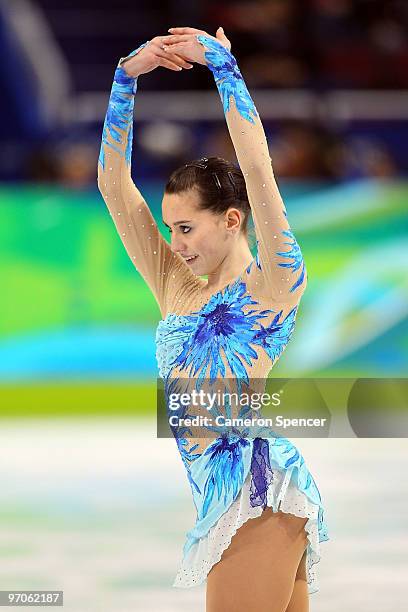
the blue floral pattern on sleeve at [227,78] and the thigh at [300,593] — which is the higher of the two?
the blue floral pattern on sleeve at [227,78]

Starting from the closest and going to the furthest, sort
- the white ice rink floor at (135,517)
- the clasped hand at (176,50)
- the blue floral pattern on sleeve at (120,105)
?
the clasped hand at (176,50) < the blue floral pattern on sleeve at (120,105) < the white ice rink floor at (135,517)

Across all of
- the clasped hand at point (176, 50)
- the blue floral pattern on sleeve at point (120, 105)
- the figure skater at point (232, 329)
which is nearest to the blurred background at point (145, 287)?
the figure skater at point (232, 329)

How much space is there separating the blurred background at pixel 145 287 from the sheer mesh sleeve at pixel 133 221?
0.95 metres

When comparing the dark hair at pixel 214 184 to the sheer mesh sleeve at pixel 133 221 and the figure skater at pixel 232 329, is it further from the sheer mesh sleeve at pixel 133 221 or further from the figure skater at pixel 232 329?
the sheer mesh sleeve at pixel 133 221

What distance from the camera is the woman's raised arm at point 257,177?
1917 millimetres

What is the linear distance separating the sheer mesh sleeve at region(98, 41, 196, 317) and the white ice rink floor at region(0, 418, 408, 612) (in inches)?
37.4

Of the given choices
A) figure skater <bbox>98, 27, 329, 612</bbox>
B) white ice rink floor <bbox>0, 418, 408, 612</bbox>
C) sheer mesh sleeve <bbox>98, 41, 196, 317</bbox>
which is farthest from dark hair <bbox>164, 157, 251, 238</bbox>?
white ice rink floor <bbox>0, 418, 408, 612</bbox>

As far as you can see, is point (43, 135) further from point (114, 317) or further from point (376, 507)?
point (376, 507)

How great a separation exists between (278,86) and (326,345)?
2.08m

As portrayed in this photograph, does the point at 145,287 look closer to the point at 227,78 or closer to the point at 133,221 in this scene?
the point at 133,221

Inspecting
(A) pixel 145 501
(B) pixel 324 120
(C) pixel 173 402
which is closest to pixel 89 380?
(A) pixel 145 501

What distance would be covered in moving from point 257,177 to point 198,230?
10.5 inches

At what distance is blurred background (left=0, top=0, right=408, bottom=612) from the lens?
10.7 feet

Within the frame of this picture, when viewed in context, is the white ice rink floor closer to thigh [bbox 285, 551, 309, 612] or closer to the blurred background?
the blurred background
